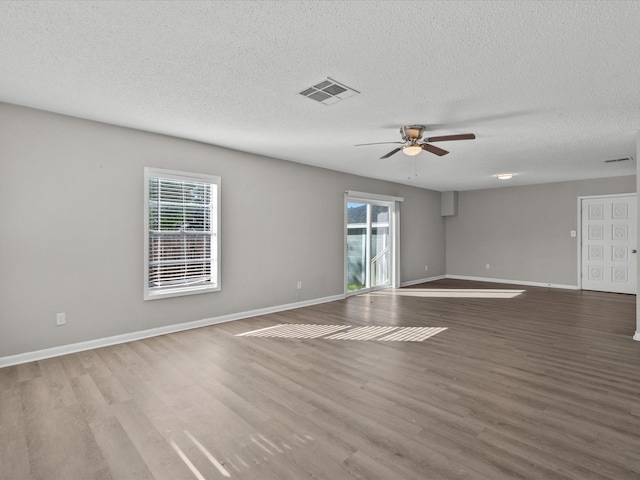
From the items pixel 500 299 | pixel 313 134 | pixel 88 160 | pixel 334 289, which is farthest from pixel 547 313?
pixel 88 160

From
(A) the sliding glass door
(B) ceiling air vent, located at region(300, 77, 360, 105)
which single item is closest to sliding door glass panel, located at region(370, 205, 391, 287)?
(A) the sliding glass door

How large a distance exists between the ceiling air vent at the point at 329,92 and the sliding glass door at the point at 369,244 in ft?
12.3

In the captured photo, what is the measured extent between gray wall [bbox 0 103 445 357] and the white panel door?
254 inches

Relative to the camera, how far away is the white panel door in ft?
22.6

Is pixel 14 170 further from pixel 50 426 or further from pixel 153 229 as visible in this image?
pixel 50 426

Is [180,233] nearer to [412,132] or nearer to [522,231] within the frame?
[412,132]

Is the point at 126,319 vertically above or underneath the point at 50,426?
above

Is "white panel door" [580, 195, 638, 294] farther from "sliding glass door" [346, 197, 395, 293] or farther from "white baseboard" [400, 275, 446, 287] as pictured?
"sliding glass door" [346, 197, 395, 293]

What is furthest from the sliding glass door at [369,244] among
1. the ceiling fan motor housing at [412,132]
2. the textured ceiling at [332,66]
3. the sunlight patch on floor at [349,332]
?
the ceiling fan motor housing at [412,132]

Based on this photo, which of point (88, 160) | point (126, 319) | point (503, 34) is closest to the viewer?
point (503, 34)

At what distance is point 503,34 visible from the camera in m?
2.09

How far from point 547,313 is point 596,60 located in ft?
13.6

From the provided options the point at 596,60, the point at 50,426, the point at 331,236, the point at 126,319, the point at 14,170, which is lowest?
the point at 50,426

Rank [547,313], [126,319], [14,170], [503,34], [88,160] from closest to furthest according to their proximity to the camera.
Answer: [503,34]
[14,170]
[88,160]
[126,319]
[547,313]
